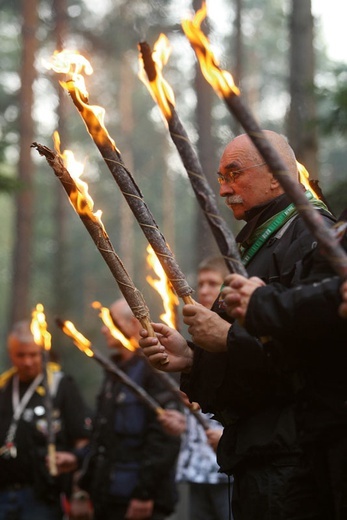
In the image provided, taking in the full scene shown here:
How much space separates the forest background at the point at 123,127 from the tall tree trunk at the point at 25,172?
0.11 feet

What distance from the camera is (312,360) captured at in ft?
12.8

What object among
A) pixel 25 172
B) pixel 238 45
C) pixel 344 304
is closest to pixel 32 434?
pixel 344 304

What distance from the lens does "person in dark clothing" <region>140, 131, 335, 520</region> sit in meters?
4.23

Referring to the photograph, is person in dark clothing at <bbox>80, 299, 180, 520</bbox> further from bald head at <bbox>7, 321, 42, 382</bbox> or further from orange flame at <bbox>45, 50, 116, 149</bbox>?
orange flame at <bbox>45, 50, 116, 149</bbox>

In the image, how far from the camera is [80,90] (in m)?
4.49

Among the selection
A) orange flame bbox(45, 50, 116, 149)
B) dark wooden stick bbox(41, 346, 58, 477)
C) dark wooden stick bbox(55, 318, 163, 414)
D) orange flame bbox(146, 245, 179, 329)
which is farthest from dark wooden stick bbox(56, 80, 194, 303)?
dark wooden stick bbox(41, 346, 58, 477)

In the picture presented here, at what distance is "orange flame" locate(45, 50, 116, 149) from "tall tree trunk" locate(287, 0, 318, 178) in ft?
24.2

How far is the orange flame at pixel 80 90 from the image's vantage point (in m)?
4.41

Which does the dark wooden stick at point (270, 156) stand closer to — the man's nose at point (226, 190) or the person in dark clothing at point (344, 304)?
the person in dark clothing at point (344, 304)

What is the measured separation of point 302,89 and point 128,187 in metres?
9.20

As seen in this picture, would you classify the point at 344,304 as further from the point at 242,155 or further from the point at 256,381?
the point at 242,155

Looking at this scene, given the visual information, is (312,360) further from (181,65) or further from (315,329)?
(181,65)

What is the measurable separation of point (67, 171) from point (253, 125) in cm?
137

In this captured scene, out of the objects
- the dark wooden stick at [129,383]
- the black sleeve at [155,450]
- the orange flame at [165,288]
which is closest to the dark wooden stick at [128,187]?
the orange flame at [165,288]
